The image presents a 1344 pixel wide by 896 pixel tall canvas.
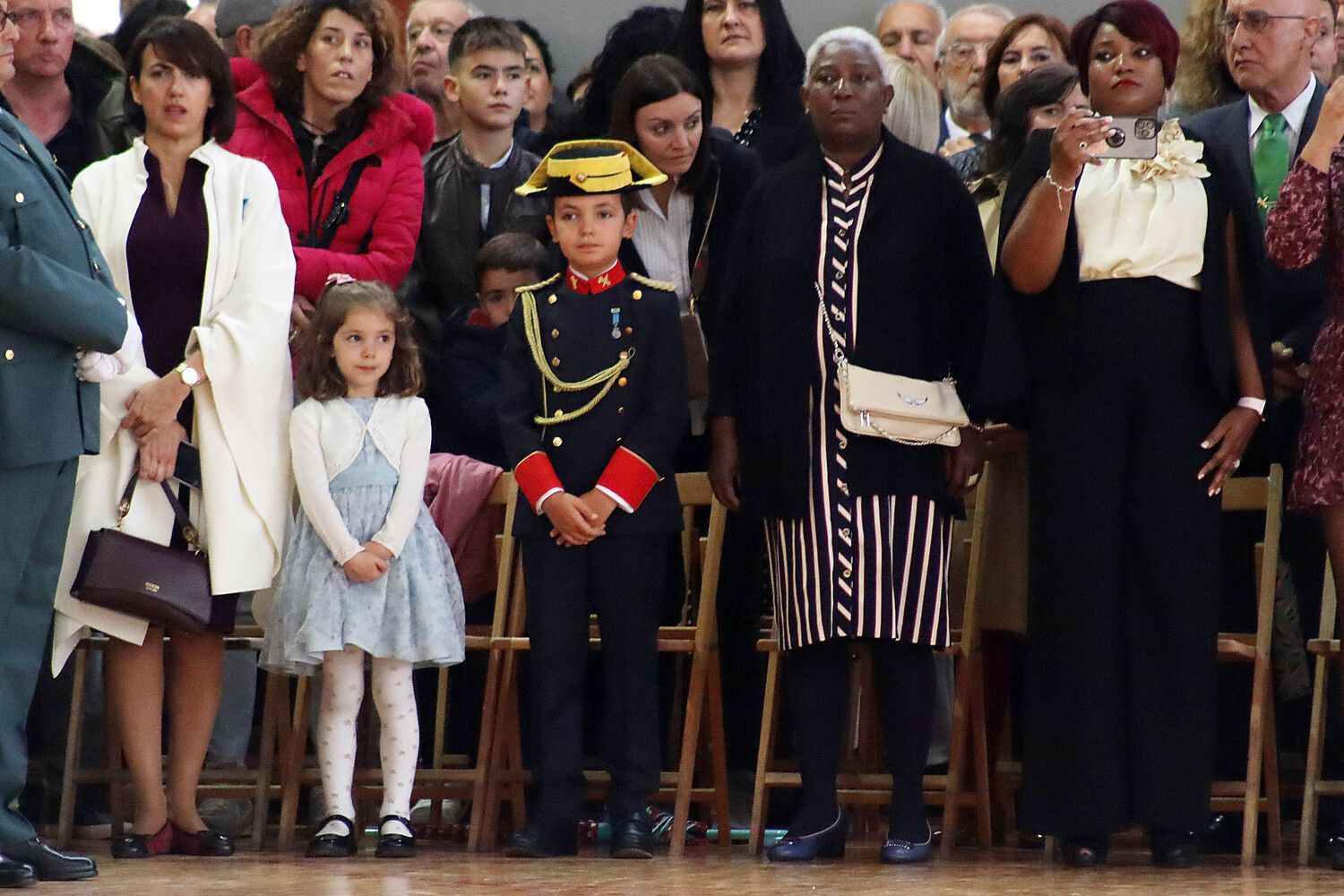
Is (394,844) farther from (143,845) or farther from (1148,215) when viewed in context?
(1148,215)

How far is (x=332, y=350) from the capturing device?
5227 millimetres

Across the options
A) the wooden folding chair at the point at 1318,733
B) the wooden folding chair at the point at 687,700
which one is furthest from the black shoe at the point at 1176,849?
the wooden folding chair at the point at 687,700

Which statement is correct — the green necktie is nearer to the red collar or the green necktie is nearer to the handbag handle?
the red collar

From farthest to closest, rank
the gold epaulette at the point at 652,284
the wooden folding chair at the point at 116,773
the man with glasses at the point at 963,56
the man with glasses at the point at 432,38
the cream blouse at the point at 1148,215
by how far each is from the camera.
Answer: the man with glasses at the point at 432,38 → the man with glasses at the point at 963,56 → the wooden folding chair at the point at 116,773 → the gold epaulette at the point at 652,284 → the cream blouse at the point at 1148,215

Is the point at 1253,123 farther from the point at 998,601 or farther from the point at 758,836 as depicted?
the point at 758,836

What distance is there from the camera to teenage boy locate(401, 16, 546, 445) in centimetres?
610

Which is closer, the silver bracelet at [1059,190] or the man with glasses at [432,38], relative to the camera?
the silver bracelet at [1059,190]

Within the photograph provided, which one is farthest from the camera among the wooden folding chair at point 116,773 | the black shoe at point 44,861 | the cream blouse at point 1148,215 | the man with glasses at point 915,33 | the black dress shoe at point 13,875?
the man with glasses at point 915,33

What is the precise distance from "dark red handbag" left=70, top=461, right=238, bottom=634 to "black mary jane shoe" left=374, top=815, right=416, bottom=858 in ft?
2.10

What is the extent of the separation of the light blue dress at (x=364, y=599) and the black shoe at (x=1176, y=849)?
1.72m

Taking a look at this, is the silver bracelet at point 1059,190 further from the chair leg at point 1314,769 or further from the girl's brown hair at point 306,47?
the girl's brown hair at point 306,47

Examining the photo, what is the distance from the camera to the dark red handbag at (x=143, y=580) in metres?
4.77

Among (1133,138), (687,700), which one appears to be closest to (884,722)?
(687,700)

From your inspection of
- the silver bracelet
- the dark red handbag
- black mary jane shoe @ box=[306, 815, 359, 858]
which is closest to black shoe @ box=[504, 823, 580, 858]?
black mary jane shoe @ box=[306, 815, 359, 858]
